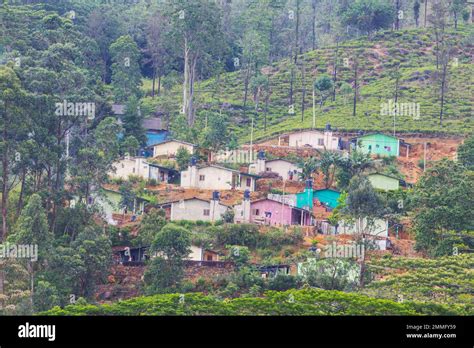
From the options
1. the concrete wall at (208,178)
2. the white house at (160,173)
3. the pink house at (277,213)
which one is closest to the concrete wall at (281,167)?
the concrete wall at (208,178)

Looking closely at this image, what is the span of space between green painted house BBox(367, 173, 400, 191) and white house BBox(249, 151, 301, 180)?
3.97 m

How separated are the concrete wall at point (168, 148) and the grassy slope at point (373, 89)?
259 inches

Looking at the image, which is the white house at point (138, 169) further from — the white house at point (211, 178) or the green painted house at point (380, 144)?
the green painted house at point (380, 144)

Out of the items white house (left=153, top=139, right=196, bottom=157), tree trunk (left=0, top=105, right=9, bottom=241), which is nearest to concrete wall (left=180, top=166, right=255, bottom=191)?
white house (left=153, top=139, right=196, bottom=157)

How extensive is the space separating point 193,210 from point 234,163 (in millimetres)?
7327

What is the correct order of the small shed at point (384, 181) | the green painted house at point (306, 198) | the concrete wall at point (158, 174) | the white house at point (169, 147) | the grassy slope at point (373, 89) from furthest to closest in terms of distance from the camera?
1. the grassy slope at point (373, 89)
2. the white house at point (169, 147)
3. the concrete wall at point (158, 174)
4. the small shed at point (384, 181)
5. the green painted house at point (306, 198)

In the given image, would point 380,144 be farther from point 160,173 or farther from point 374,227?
point 374,227

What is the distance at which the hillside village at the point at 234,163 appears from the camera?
44.5 m

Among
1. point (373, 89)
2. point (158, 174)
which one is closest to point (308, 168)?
point (158, 174)

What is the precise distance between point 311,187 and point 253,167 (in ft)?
14.6

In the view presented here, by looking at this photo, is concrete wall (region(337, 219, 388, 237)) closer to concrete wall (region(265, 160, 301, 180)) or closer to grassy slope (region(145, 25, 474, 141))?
concrete wall (region(265, 160, 301, 180))

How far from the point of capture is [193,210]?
53.1m
